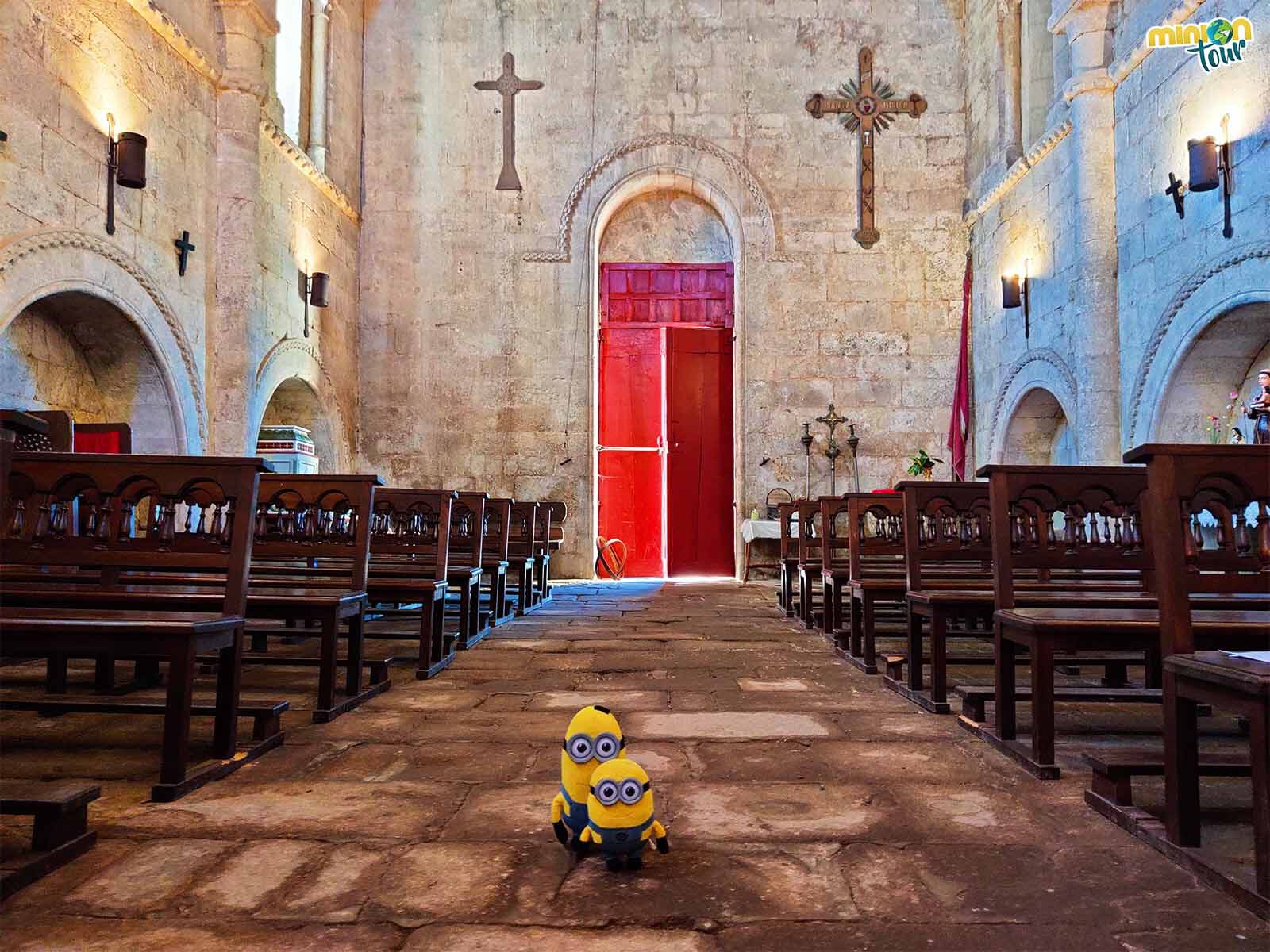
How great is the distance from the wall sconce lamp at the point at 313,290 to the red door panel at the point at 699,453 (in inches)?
155

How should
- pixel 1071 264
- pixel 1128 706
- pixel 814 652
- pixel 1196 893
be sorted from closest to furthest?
1. pixel 1196 893
2. pixel 1128 706
3. pixel 814 652
4. pixel 1071 264

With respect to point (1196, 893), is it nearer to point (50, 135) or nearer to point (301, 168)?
point (50, 135)

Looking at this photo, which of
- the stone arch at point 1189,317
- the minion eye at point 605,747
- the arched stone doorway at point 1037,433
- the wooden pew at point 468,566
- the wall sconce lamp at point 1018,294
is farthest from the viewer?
the arched stone doorway at point 1037,433

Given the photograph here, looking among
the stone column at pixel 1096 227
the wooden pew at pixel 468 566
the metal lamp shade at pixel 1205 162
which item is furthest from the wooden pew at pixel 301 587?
the stone column at pixel 1096 227

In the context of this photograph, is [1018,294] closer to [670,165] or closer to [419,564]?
[670,165]

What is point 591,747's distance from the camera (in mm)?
1758

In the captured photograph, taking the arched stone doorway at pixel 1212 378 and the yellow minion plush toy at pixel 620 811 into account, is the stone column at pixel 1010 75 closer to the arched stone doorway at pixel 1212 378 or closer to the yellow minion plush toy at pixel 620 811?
the arched stone doorway at pixel 1212 378

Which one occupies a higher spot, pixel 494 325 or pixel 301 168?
pixel 301 168

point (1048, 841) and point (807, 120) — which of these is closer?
point (1048, 841)

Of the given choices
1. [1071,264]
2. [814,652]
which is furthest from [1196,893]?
[1071,264]

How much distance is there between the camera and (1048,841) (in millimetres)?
1890

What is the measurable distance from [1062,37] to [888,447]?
13.7 ft

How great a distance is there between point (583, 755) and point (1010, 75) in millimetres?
9525

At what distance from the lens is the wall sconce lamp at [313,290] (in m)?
8.78
